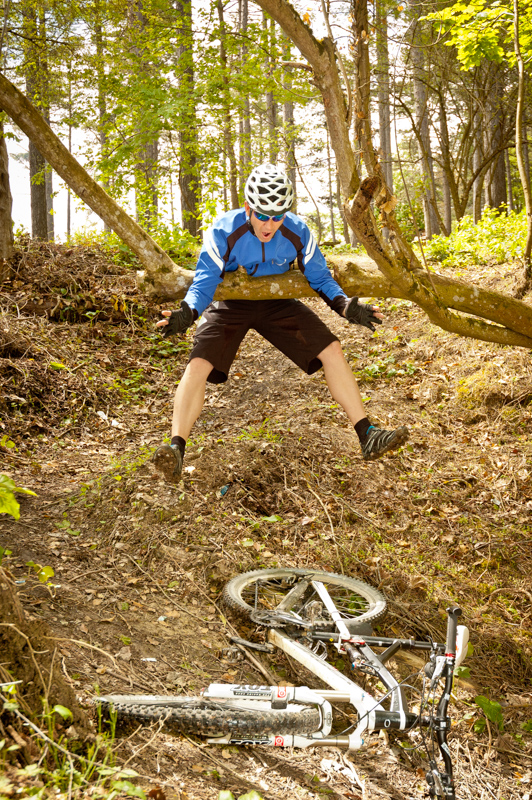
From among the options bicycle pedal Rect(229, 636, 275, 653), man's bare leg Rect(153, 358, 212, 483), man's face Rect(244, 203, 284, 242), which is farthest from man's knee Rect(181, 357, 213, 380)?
bicycle pedal Rect(229, 636, 275, 653)

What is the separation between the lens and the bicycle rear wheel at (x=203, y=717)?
8.01 ft

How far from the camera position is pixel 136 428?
6344mm

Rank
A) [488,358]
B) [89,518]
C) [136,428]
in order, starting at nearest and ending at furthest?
[89,518] < [136,428] < [488,358]

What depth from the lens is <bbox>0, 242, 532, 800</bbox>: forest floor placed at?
3051 mm

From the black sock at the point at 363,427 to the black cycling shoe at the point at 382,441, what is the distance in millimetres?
35

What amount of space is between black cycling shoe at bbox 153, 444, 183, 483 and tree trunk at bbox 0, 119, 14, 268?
5323 mm

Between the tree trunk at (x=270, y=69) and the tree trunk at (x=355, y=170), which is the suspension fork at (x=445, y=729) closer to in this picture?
the tree trunk at (x=355, y=170)

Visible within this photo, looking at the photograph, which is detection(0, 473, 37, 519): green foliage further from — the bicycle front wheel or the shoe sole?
the bicycle front wheel

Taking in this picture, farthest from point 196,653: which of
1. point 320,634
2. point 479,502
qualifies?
point 479,502

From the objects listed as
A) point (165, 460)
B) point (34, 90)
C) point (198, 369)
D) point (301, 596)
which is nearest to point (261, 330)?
point (198, 369)

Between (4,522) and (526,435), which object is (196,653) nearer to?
(4,522)

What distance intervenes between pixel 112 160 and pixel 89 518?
7296mm

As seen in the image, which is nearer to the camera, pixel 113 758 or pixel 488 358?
pixel 113 758

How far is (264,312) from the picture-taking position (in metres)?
4.50
